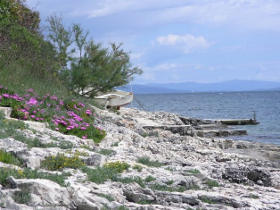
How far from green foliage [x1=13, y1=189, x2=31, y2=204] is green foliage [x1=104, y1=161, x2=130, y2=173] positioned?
3171mm

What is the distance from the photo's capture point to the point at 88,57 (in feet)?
85.6

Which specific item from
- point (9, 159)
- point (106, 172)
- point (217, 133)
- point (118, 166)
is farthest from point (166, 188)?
point (217, 133)

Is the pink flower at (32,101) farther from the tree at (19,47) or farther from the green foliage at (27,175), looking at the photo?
the green foliage at (27,175)

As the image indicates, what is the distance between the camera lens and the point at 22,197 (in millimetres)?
5938

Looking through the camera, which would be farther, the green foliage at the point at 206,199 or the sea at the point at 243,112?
the sea at the point at 243,112

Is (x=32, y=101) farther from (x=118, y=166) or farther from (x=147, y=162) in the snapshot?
(x=118, y=166)

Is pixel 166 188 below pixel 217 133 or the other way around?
the other way around

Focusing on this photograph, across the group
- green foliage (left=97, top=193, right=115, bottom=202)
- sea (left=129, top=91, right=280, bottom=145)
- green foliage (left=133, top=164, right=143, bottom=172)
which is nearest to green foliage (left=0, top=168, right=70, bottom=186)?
green foliage (left=97, top=193, right=115, bottom=202)

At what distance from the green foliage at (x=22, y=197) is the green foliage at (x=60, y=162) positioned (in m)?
2.19

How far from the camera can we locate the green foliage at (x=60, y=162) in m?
8.37

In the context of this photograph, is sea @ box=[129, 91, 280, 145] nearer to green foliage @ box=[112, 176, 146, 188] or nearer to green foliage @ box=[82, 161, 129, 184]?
green foliage @ box=[82, 161, 129, 184]

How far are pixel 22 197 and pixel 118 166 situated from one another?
361 cm

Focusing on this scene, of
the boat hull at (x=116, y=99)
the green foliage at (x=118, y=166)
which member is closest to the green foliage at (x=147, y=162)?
the green foliage at (x=118, y=166)

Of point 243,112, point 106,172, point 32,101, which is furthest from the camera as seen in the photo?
point 243,112
